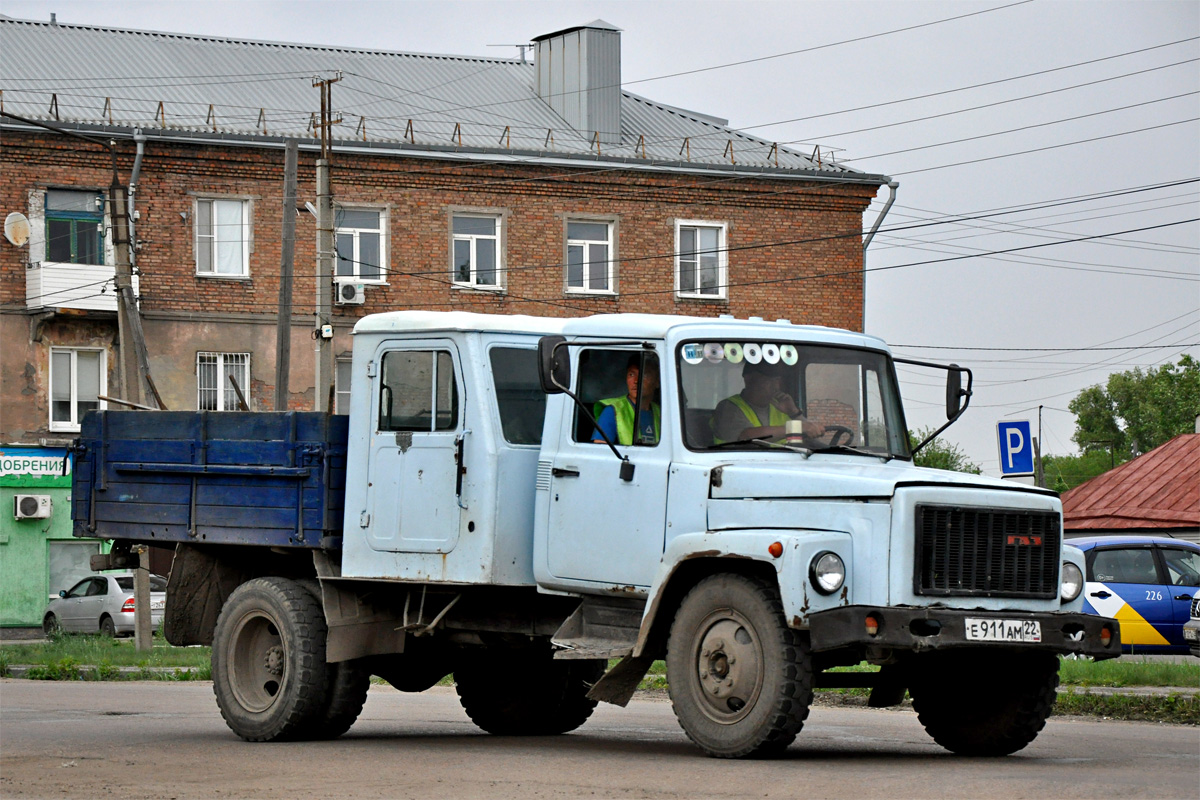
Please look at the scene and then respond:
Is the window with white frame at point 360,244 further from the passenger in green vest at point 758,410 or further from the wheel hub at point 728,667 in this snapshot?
the wheel hub at point 728,667

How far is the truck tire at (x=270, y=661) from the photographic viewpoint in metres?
11.8

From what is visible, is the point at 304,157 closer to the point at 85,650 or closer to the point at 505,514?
the point at 85,650

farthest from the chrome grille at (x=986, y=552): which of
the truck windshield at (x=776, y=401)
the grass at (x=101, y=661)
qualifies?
the grass at (x=101, y=661)

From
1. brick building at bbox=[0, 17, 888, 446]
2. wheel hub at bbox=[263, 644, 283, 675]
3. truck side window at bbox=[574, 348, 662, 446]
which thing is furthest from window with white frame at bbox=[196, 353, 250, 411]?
truck side window at bbox=[574, 348, 662, 446]

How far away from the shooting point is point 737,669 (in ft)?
31.3

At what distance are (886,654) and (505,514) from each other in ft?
8.63

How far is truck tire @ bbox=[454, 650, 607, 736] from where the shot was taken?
1286cm

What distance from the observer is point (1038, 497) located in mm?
9875

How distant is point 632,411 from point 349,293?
86.1 ft

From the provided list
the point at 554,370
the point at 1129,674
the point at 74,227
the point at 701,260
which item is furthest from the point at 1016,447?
the point at 74,227

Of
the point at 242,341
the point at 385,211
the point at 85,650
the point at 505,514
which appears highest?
the point at 385,211

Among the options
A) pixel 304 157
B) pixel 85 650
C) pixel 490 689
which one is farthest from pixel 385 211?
pixel 490 689

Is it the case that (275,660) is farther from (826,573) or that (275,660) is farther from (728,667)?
→ (826,573)

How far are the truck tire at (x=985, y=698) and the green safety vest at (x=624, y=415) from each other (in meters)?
2.06
